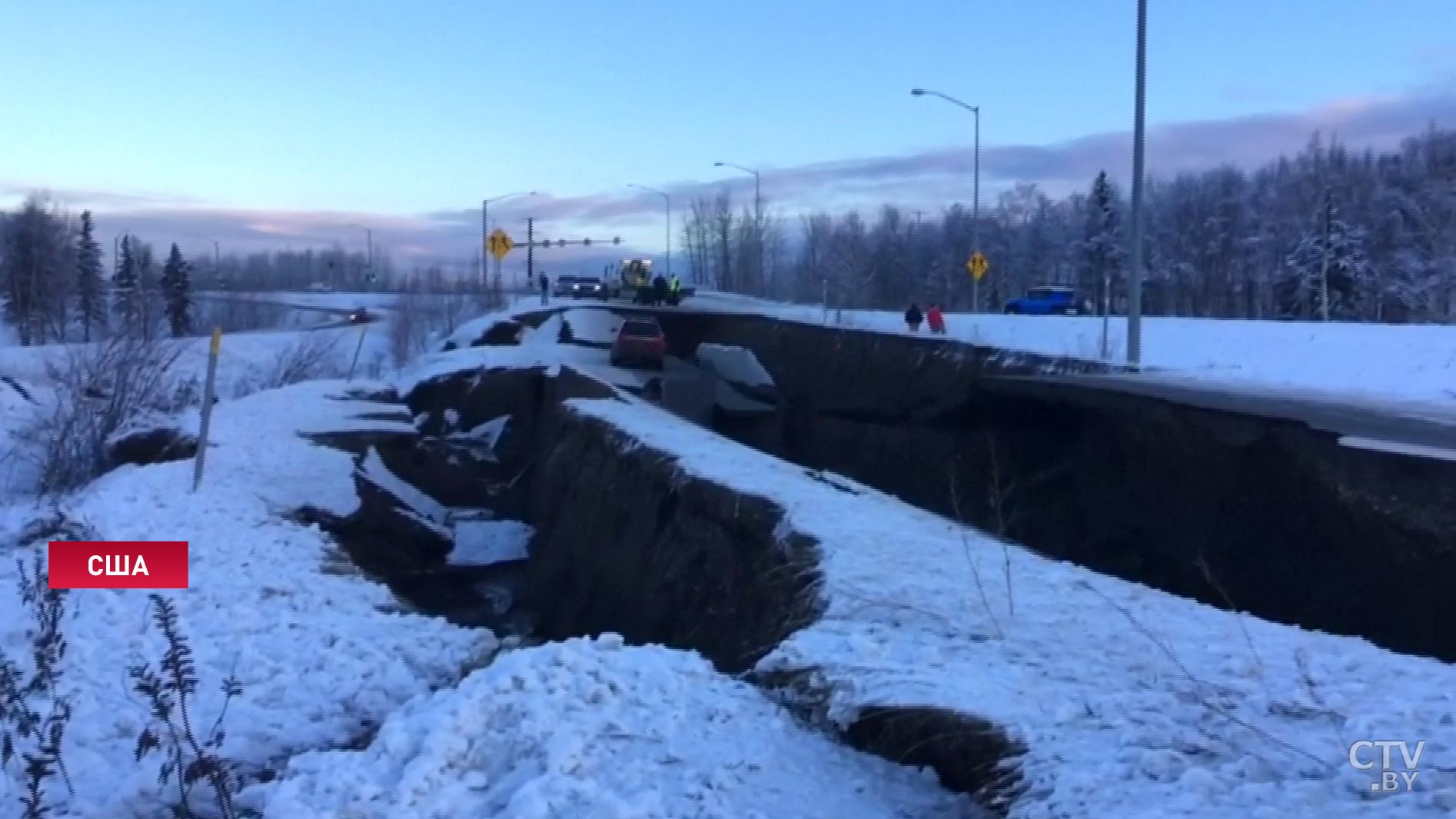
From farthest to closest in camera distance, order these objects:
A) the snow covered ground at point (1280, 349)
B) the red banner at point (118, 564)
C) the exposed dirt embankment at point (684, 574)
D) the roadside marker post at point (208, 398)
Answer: the snow covered ground at point (1280, 349) → the roadside marker post at point (208, 398) → the red banner at point (118, 564) → the exposed dirt embankment at point (684, 574)

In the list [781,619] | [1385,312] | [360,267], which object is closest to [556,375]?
[781,619]

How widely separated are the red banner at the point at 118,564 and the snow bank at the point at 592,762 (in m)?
5.92

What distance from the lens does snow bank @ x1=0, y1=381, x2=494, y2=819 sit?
8.70 metres

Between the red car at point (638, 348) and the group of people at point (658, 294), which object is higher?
the group of people at point (658, 294)

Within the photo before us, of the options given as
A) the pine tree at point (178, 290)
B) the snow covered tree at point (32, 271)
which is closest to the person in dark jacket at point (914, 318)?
the pine tree at point (178, 290)

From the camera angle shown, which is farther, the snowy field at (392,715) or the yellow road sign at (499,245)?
the yellow road sign at (499,245)

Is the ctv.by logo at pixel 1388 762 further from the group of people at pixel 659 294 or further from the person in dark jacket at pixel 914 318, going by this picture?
the group of people at pixel 659 294

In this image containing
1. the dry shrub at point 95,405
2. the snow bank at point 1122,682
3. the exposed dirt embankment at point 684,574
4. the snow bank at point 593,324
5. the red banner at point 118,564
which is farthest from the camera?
the snow bank at point 593,324

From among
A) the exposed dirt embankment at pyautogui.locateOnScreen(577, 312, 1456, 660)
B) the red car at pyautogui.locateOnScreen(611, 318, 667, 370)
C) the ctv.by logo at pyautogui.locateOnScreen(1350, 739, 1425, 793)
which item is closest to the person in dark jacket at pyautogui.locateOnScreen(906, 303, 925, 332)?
the exposed dirt embankment at pyautogui.locateOnScreen(577, 312, 1456, 660)

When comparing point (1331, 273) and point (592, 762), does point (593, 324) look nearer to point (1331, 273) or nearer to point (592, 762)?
point (1331, 273)

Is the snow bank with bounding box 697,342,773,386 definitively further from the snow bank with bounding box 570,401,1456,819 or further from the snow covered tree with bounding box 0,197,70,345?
the snow covered tree with bounding box 0,197,70,345

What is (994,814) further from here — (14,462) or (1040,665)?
(14,462)

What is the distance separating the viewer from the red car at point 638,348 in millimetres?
41500

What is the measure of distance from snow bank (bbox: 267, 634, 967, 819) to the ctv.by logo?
180 cm
